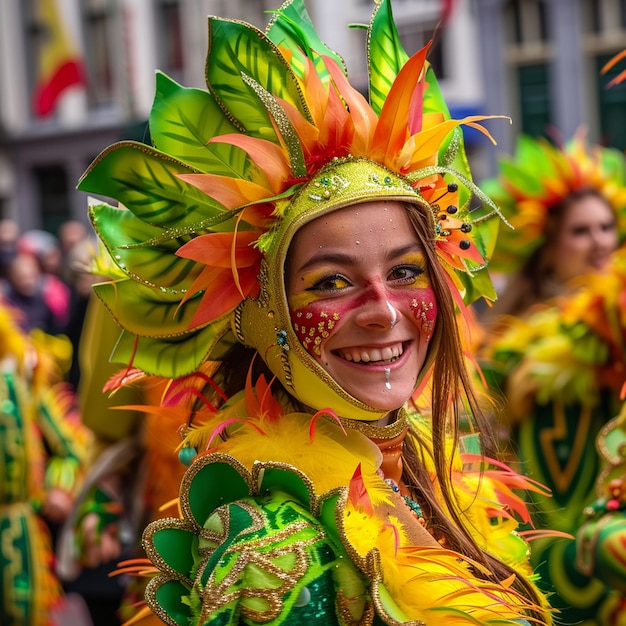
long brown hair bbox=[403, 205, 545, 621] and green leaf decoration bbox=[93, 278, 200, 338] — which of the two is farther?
green leaf decoration bbox=[93, 278, 200, 338]

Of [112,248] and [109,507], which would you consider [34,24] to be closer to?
[109,507]

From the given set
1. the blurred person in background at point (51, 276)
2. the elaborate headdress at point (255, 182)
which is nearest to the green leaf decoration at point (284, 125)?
the elaborate headdress at point (255, 182)

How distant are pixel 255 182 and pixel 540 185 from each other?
3390 millimetres

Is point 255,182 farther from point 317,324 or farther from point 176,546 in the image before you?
point 176,546

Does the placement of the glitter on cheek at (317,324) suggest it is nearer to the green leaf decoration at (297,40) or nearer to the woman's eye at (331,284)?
the woman's eye at (331,284)

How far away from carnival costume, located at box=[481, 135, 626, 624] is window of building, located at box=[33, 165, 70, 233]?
678 inches

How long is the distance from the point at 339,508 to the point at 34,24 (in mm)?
21938

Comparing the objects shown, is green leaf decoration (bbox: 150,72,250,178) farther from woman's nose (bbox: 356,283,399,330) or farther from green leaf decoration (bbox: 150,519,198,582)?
green leaf decoration (bbox: 150,519,198,582)

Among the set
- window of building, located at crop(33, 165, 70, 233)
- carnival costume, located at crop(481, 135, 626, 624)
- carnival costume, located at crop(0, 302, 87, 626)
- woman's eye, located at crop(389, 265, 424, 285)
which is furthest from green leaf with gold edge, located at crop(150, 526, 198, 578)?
window of building, located at crop(33, 165, 70, 233)

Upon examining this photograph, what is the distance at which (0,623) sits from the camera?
197 inches

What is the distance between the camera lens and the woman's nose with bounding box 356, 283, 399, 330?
226 centimetres

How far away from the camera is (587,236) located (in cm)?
538

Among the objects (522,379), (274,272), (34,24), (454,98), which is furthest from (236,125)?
(34,24)

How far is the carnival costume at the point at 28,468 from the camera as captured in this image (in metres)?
4.98
